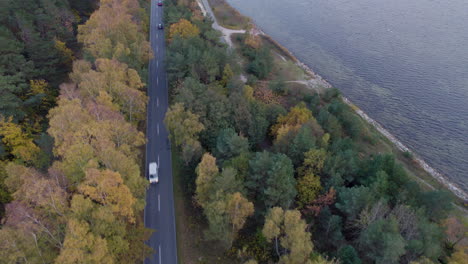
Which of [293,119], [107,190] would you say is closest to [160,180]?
[107,190]

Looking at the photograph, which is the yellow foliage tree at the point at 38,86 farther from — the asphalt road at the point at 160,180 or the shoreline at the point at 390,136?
the shoreline at the point at 390,136

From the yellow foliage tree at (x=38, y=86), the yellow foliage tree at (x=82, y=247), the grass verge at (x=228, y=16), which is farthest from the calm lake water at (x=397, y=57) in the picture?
the yellow foliage tree at (x=38, y=86)

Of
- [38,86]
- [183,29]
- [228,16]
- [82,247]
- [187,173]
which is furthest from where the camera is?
[228,16]

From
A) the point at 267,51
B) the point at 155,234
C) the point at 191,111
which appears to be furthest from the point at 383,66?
the point at 155,234

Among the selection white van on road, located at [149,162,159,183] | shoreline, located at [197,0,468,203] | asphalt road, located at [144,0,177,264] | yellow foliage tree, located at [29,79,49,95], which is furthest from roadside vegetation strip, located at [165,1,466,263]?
yellow foliage tree, located at [29,79,49,95]

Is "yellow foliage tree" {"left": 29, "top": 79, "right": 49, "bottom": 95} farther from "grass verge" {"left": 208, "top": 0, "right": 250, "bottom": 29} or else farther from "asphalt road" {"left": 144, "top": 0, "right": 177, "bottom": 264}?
"grass verge" {"left": 208, "top": 0, "right": 250, "bottom": 29}

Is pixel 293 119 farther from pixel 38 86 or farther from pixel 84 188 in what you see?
pixel 38 86
